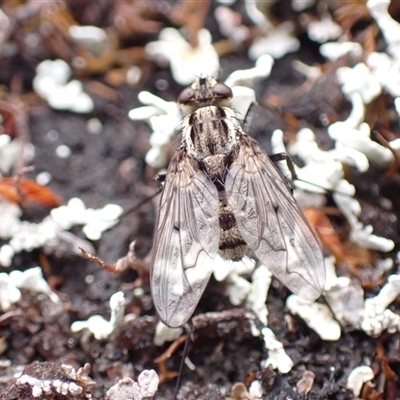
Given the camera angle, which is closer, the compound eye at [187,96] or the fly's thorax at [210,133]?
the fly's thorax at [210,133]

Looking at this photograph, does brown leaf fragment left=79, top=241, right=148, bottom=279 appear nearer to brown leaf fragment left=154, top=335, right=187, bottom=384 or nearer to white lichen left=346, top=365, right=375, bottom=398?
brown leaf fragment left=154, top=335, right=187, bottom=384

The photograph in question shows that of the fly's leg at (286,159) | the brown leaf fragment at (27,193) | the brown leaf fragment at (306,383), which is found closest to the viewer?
the brown leaf fragment at (306,383)

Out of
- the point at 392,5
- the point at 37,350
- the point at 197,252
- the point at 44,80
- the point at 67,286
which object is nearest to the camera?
the point at 197,252

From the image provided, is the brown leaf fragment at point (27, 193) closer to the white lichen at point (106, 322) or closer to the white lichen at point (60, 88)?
the white lichen at point (60, 88)

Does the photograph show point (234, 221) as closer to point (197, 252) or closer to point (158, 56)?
point (197, 252)

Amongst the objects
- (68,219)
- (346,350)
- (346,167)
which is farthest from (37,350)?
(346,167)

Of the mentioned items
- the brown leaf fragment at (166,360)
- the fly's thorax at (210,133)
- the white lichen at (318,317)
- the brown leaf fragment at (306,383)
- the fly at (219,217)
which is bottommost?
the brown leaf fragment at (166,360)

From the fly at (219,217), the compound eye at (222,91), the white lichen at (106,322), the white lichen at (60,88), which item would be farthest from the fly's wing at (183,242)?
the white lichen at (60,88)

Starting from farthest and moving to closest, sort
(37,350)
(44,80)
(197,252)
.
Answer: (44,80)
(37,350)
(197,252)
